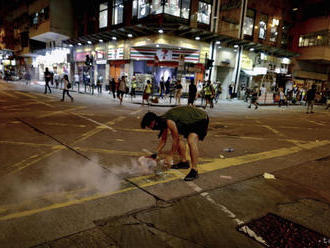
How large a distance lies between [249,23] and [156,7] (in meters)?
11.1

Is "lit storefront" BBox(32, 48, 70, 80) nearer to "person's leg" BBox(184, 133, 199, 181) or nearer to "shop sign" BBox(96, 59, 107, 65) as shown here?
"shop sign" BBox(96, 59, 107, 65)

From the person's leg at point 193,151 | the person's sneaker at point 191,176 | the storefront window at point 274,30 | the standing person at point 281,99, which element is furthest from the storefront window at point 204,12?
the person's sneaker at point 191,176

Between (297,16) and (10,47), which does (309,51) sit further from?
(10,47)

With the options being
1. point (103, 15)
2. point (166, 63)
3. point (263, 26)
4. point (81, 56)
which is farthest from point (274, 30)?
point (81, 56)

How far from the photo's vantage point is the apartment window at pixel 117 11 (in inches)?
1024

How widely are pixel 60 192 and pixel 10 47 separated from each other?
58.6 meters

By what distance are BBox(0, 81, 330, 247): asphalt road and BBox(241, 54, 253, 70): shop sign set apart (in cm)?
2123

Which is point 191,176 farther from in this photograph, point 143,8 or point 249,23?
point 249,23

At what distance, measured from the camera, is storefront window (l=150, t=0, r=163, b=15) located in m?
21.0

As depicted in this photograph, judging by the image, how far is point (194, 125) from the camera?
432 centimetres

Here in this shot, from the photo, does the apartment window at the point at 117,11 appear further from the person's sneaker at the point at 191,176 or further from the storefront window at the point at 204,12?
the person's sneaker at the point at 191,176

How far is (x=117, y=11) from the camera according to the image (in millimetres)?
26688

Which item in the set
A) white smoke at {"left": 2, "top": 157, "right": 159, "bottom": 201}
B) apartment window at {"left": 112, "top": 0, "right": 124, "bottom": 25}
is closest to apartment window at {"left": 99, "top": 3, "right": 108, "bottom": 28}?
apartment window at {"left": 112, "top": 0, "right": 124, "bottom": 25}

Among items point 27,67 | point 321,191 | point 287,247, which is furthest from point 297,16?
point 27,67
